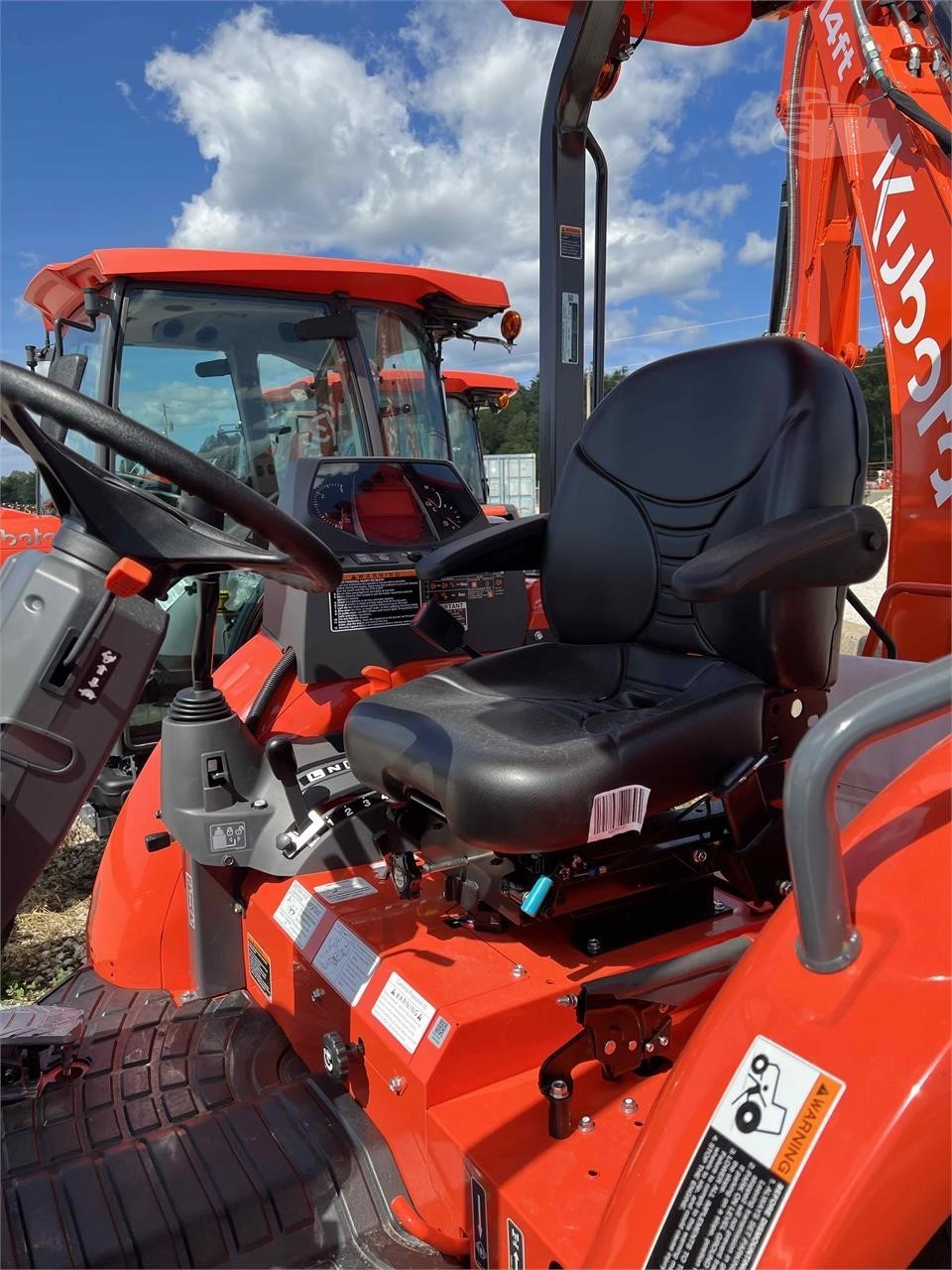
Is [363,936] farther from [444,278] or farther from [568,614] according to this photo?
[444,278]

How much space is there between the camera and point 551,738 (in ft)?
4.53

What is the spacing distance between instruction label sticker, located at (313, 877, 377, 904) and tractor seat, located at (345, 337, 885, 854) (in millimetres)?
250

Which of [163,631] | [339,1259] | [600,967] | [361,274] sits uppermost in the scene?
[361,274]

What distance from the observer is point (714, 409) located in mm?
1656

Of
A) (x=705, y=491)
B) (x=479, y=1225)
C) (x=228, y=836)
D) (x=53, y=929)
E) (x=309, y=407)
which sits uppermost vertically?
(x=309, y=407)

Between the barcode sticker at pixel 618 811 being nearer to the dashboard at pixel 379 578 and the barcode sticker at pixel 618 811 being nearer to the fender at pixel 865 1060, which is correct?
the fender at pixel 865 1060

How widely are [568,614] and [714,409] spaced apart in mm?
472

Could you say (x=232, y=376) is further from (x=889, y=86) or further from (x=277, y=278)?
(x=889, y=86)

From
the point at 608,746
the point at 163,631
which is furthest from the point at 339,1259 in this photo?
the point at 163,631

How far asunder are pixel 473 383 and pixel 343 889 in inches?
338

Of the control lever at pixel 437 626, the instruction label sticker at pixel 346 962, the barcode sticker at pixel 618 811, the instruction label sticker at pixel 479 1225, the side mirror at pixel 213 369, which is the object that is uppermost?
the side mirror at pixel 213 369

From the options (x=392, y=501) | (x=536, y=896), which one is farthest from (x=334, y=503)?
(x=536, y=896)

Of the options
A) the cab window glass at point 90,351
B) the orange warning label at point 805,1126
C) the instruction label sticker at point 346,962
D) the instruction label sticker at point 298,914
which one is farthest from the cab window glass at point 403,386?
the orange warning label at point 805,1126

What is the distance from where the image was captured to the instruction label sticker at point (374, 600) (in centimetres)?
195
